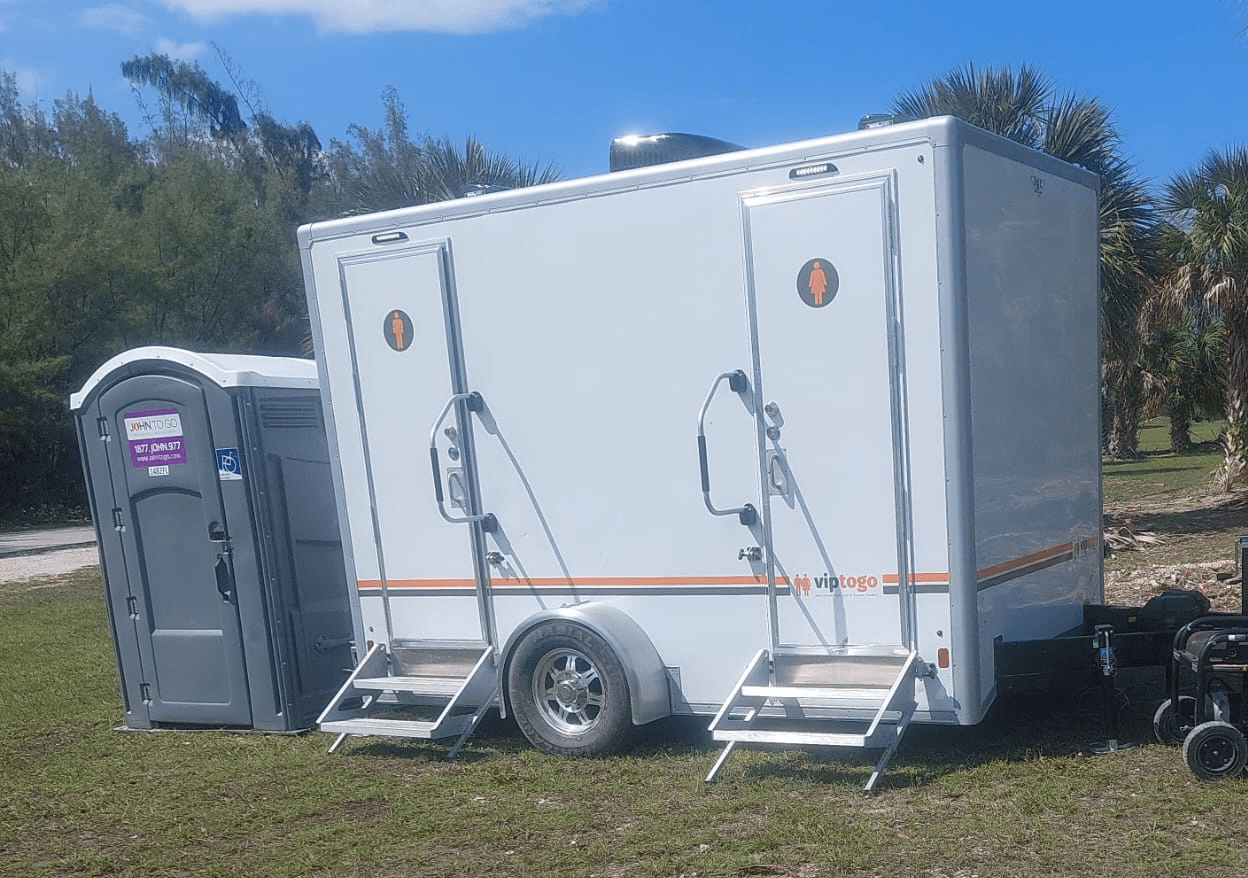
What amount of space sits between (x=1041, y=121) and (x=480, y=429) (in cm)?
1001

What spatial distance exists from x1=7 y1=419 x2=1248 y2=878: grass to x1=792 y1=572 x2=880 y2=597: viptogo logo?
87cm

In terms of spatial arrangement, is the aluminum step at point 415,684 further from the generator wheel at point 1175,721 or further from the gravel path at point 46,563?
the gravel path at point 46,563

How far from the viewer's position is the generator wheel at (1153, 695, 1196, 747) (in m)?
5.53

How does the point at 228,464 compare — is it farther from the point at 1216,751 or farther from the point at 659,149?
the point at 1216,751

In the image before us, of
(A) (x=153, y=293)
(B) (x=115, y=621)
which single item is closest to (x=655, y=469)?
(B) (x=115, y=621)

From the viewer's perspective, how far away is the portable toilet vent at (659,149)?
705 centimetres

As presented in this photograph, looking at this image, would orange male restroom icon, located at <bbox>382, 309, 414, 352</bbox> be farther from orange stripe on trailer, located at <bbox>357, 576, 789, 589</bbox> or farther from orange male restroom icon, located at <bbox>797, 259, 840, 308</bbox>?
orange male restroom icon, located at <bbox>797, 259, 840, 308</bbox>

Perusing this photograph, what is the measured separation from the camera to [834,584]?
575cm

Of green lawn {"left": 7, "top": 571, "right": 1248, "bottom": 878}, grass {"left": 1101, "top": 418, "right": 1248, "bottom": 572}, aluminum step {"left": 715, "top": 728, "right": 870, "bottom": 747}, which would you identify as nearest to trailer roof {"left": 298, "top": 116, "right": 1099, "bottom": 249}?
aluminum step {"left": 715, "top": 728, "right": 870, "bottom": 747}

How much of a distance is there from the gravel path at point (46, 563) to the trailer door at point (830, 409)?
14636 millimetres

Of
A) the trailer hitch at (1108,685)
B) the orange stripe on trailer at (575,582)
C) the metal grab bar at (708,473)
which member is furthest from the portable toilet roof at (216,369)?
the trailer hitch at (1108,685)

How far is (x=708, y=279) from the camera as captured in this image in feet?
19.7

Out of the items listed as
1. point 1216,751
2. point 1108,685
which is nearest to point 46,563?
point 1108,685

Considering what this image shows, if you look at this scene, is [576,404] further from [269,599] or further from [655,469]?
[269,599]
